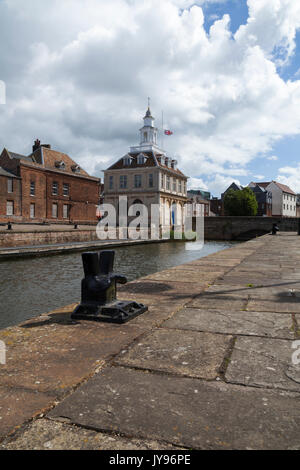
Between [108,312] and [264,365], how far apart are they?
1.56 m

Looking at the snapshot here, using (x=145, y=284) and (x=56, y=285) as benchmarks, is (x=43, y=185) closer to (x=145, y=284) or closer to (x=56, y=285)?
(x=56, y=285)

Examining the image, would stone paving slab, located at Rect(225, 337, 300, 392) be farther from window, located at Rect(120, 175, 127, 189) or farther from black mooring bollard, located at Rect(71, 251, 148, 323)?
window, located at Rect(120, 175, 127, 189)

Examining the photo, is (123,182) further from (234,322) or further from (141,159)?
(234,322)

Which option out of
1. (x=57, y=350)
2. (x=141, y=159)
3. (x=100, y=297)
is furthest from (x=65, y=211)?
(x=57, y=350)

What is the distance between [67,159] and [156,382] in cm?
4571

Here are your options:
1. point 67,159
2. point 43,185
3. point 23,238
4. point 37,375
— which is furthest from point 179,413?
point 67,159

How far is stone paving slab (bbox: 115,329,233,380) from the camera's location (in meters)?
2.09

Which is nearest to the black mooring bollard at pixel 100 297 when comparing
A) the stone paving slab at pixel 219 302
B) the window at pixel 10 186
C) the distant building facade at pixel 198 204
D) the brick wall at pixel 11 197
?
the stone paving slab at pixel 219 302

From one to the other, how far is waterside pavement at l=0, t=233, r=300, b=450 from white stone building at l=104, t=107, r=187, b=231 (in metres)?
46.0

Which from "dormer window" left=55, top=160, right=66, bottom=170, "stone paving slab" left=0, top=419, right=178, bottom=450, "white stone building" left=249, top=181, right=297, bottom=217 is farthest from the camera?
"white stone building" left=249, top=181, right=297, bottom=217

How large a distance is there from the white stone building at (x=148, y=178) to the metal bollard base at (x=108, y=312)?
45.6 meters

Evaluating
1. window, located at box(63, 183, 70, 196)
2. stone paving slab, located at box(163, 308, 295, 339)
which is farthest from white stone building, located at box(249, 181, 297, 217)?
stone paving slab, located at box(163, 308, 295, 339)

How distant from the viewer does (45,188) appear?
1506 inches

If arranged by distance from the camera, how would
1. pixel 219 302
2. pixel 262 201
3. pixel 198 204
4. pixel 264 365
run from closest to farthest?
pixel 264 365, pixel 219 302, pixel 198 204, pixel 262 201
